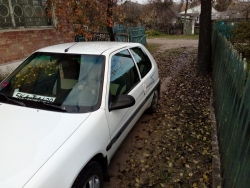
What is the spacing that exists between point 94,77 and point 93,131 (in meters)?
0.75

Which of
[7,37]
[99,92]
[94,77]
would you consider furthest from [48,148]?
[7,37]

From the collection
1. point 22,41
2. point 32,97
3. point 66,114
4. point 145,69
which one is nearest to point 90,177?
point 66,114

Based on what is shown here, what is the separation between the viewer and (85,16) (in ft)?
22.6

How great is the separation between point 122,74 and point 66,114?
1.15m

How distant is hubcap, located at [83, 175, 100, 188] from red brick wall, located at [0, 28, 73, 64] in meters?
5.48

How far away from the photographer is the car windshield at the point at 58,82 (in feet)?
7.74

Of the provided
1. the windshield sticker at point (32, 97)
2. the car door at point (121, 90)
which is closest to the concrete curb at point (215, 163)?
the car door at point (121, 90)

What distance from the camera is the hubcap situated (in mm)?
2041

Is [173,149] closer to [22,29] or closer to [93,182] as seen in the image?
[93,182]

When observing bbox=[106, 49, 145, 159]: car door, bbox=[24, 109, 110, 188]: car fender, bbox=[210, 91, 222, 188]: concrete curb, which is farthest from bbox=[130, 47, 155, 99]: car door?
bbox=[24, 109, 110, 188]: car fender

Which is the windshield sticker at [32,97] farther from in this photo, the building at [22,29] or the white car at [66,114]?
the building at [22,29]

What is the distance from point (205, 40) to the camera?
22.5 feet

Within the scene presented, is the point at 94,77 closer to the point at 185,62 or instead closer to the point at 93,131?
the point at 93,131

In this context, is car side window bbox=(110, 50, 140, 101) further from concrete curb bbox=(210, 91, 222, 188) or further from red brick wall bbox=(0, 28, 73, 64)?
red brick wall bbox=(0, 28, 73, 64)
